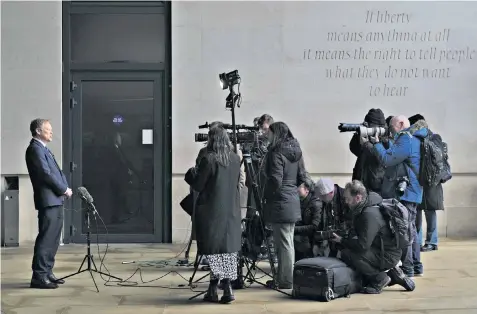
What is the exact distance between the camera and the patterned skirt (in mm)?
7809

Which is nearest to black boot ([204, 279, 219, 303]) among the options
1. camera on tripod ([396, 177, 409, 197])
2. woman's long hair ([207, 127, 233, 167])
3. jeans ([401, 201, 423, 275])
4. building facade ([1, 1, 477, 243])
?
woman's long hair ([207, 127, 233, 167])

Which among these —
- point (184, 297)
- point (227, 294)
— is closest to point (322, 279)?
point (227, 294)

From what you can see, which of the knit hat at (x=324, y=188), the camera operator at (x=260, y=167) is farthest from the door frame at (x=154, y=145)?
the knit hat at (x=324, y=188)

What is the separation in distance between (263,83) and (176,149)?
1.77 m

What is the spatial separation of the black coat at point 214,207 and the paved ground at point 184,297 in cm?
65

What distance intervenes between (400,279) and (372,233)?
76cm

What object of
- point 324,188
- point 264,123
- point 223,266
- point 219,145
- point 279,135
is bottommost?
point 223,266

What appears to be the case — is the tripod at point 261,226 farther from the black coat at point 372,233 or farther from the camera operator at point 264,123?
the camera operator at point 264,123

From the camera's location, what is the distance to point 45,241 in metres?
8.96

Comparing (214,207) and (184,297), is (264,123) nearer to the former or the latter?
(214,207)

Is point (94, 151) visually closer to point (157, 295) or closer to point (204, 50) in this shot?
point (204, 50)

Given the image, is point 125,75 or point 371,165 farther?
point 125,75

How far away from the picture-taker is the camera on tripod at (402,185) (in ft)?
30.2

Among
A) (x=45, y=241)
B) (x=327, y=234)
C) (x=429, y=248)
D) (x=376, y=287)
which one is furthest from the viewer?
(x=429, y=248)
